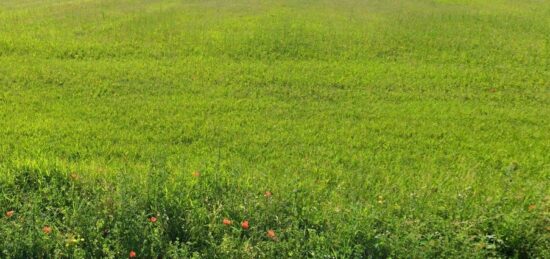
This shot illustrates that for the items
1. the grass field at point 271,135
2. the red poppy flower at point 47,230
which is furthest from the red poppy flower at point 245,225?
the red poppy flower at point 47,230

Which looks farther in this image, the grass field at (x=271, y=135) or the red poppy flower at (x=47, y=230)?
the grass field at (x=271, y=135)

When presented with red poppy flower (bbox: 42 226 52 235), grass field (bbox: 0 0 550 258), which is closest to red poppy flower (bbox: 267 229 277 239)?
grass field (bbox: 0 0 550 258)

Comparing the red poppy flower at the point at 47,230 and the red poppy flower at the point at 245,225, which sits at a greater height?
the red poppy flower at the point at 47,230

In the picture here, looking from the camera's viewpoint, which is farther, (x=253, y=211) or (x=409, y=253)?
(x=253, y=211)

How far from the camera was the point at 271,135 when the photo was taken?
18.3 feet

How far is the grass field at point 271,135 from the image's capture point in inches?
→ 136

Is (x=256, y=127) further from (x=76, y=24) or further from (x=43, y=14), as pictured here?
(x=43, y=14)

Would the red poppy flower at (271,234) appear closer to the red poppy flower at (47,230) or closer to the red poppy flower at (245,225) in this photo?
the red poppy flower at (245,225)

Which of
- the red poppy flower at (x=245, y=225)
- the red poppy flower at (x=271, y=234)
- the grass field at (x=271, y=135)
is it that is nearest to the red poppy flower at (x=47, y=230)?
the grass field at (x=271, y=135)

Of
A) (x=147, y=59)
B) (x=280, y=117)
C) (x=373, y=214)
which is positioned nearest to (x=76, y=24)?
(x=147, y=59)

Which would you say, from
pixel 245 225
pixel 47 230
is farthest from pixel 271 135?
pixel 47 230

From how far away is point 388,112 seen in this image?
6.38 m

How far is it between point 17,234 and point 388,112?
474cm

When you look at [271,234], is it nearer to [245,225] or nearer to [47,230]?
[245,225]
